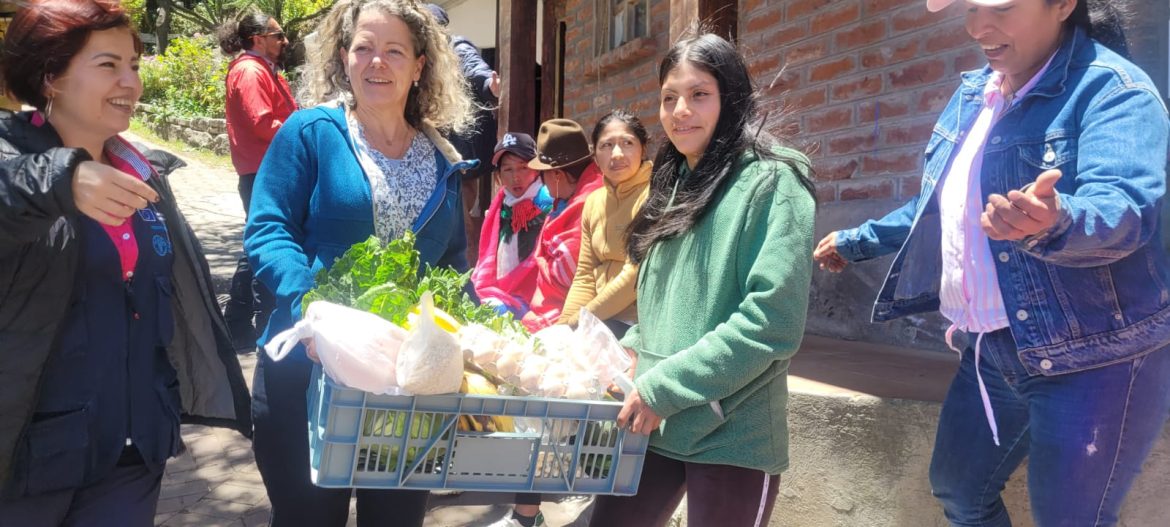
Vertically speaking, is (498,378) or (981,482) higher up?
(498,378)

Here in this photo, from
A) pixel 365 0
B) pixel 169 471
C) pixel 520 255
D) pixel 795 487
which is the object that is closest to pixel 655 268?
pixel 365 0

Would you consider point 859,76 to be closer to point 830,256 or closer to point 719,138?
point 830,256

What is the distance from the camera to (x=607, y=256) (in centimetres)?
369

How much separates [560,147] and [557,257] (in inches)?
24.9

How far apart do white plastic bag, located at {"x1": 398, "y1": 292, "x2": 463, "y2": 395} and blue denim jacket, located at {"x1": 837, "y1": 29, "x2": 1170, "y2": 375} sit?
1.17 meters

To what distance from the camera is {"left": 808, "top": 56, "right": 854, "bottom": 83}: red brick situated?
162 inches

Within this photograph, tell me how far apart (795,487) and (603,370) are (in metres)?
1.43

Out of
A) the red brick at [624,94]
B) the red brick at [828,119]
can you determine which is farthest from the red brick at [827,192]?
the red brick at [624,94]

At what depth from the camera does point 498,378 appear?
Result: 1.90 meters

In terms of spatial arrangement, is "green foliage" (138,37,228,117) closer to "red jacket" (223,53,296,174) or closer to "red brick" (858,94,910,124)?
A: "red jacket" (223,53,296,174)

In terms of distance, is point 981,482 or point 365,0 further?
point 365,0

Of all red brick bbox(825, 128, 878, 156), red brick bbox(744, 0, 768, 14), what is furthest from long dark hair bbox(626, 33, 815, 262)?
red brick bbox(744, 0, 768, 14)

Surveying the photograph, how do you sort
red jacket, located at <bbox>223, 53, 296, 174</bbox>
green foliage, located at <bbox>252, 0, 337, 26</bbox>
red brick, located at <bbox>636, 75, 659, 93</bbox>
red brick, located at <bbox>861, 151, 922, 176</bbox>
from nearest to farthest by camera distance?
1. red brick, located at <bbox>861, 151, 922, 176</bbox>
2. red jacket, located at <bbox>223, 53, 296, 174</bbox>
3. red brick, located at <bbox>636, 75, 659, 93</bbox>
4. green foliage, located at <bbox>252, 0, 337, 26</bbox>

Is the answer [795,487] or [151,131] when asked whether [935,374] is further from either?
[151,131]
